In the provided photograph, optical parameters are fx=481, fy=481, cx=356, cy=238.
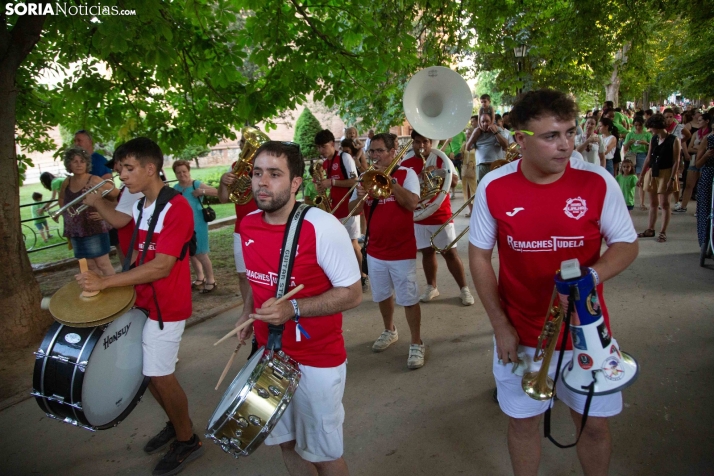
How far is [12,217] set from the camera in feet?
16.6

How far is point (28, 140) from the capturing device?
7.86 metres

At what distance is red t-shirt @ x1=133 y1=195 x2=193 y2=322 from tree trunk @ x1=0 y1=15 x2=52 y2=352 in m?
2.86

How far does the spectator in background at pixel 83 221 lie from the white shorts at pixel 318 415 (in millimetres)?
4195

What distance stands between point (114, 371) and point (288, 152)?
5.65 ft

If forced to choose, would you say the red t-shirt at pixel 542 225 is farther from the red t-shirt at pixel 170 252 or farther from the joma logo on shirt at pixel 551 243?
the red t-shirt at pixel 170 252

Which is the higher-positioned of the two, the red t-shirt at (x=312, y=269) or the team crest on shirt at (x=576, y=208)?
the team crest on shirt at (x=576, y=208)

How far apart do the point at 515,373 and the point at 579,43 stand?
6.70 meters

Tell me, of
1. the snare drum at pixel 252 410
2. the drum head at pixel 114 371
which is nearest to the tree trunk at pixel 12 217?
the drum head at pixel 114 371

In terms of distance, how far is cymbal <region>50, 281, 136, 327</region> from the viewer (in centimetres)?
265

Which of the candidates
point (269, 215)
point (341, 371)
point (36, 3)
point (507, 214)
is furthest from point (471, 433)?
point (36, 3)

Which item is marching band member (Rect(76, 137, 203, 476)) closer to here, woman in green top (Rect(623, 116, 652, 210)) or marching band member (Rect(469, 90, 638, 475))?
marching band member (Rect(469, 90, 638, 475))

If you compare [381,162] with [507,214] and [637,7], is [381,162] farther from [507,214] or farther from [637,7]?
[637,7]

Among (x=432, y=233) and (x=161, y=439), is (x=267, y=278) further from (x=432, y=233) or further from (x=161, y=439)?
(x=432, y=233)

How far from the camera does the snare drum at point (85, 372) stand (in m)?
2.66
